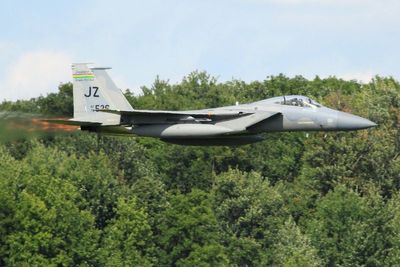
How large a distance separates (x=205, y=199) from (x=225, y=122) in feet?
123

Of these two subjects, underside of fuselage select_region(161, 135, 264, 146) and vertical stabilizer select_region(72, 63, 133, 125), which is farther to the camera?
vertical stabilizer select_region(72, 63, 133, 125)

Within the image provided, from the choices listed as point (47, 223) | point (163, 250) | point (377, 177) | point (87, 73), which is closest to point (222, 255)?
point (163, 250)

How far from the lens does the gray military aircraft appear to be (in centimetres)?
6038

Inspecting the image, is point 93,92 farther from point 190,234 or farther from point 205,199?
→ point 205,199

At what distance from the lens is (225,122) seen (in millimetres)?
60625

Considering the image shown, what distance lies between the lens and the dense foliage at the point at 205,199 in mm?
95875

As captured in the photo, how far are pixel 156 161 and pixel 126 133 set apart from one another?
50.3 m

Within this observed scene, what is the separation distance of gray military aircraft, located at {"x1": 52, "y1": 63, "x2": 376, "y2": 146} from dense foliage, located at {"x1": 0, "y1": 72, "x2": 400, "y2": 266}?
86.2 feet

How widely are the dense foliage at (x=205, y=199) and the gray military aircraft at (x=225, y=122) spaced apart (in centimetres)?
2627

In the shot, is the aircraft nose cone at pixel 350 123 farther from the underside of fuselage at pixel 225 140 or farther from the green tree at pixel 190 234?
the green tree at pixel 190 234

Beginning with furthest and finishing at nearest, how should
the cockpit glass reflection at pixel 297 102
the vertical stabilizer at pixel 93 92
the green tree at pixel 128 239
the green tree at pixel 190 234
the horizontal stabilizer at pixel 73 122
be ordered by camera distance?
the green tree at pixel 128 239 < the green tree at pixel 190 234 < the vertical stabilizer at pixel 93 92 < the cockpit glass reflection at pixel 297 102 < the horizontal stabilizer at pixel 73 122

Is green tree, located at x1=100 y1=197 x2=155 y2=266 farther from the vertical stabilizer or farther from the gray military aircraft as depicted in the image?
the gray military aircraft

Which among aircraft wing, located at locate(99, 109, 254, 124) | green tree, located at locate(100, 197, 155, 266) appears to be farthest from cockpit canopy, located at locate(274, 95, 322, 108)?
green tree, located at locate(100, 197, 155, 266)

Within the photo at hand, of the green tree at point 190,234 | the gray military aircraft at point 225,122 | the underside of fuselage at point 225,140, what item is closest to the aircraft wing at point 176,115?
the gray military aircraft at point 225,122
